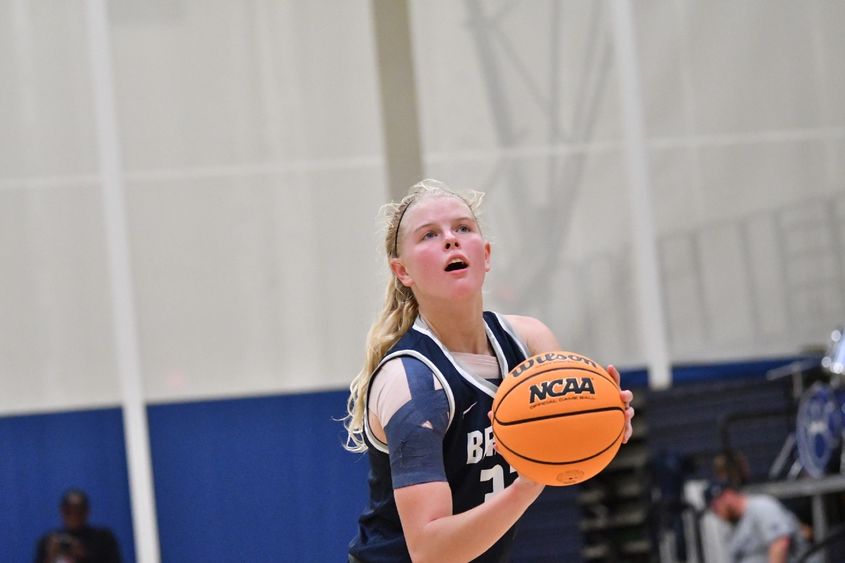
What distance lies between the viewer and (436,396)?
9.68 ft

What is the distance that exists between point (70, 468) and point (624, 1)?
5.50 metres

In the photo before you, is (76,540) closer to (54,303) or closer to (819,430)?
(54,303)

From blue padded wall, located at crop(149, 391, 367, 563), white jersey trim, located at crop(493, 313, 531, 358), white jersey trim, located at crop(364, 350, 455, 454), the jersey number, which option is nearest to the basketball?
white jersey trim, located at crop(364, 350, 455, 454)

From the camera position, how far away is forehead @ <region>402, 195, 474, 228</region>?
10.4 ft

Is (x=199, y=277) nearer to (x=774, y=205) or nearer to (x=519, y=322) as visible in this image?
(x=774, y=205)

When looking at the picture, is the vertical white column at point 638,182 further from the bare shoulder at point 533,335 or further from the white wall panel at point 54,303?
the bare shoulder at point 533,335

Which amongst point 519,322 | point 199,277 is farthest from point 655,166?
point 519,322

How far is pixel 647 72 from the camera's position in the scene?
31.8ft

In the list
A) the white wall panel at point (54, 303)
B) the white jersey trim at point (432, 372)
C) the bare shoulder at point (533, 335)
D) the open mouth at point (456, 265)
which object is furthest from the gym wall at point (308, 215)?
the open mouth at point (456, 265)

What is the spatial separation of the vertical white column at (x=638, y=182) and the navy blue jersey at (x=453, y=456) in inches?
260

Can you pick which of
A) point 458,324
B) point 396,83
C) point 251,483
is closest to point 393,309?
point 458,324

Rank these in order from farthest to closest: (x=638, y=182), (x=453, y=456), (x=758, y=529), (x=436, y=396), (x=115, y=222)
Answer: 1. (x=638, y=182)
2. (x=115, y=222)
3. (x=758, y=529)
4. (x=453, y=456)
5. (x=436, y=396)

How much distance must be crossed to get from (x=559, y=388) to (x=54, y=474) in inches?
258

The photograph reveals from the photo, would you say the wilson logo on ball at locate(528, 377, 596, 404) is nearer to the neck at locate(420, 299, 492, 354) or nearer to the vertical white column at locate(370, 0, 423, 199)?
the neck at locate(420, 299, 492, 354)
